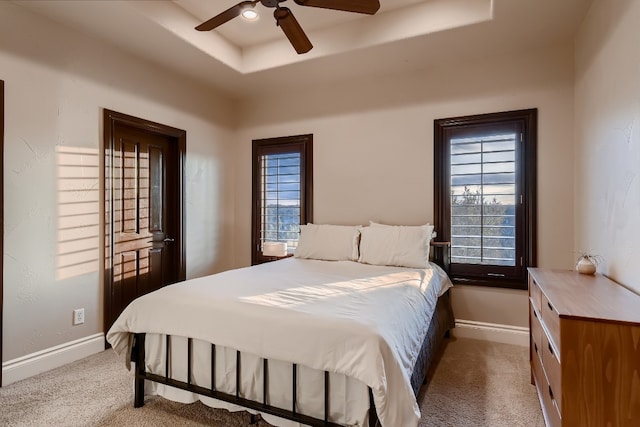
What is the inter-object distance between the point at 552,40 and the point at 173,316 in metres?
3.63

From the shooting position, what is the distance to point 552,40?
2908mm

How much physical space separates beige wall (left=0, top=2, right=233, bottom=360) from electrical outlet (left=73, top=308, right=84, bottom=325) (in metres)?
0.03

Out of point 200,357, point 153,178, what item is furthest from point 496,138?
point 153,178

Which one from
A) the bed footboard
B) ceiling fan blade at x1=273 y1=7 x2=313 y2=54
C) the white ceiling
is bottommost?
the bed footboard

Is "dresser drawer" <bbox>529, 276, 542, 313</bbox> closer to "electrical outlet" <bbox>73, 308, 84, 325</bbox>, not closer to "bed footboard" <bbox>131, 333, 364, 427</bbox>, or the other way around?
"bed footboard" <bbox>131, 333, 364, 427</bbox>

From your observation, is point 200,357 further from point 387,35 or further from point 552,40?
point 552,40

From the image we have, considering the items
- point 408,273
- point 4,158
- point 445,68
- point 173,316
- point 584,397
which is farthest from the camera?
point 445,68

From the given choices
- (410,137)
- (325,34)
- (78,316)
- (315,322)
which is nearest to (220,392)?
(315,322)

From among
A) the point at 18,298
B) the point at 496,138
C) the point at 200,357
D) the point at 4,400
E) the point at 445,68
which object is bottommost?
the point at 4,400

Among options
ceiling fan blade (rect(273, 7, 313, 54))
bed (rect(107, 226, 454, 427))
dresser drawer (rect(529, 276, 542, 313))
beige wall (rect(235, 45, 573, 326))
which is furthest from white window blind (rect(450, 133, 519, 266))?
ceiling fan blade (rect(273, 7, 313, 54))

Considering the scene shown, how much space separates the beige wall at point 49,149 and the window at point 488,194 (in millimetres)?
3046

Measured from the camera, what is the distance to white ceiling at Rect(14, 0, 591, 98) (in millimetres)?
2564

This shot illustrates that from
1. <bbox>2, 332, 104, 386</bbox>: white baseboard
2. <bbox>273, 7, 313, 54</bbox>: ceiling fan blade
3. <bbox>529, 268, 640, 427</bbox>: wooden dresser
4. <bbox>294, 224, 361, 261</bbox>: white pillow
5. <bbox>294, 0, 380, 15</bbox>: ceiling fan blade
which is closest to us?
<bbox>529, 268, 640, 427</bbox>: wooden dresser

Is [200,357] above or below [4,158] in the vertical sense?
below
